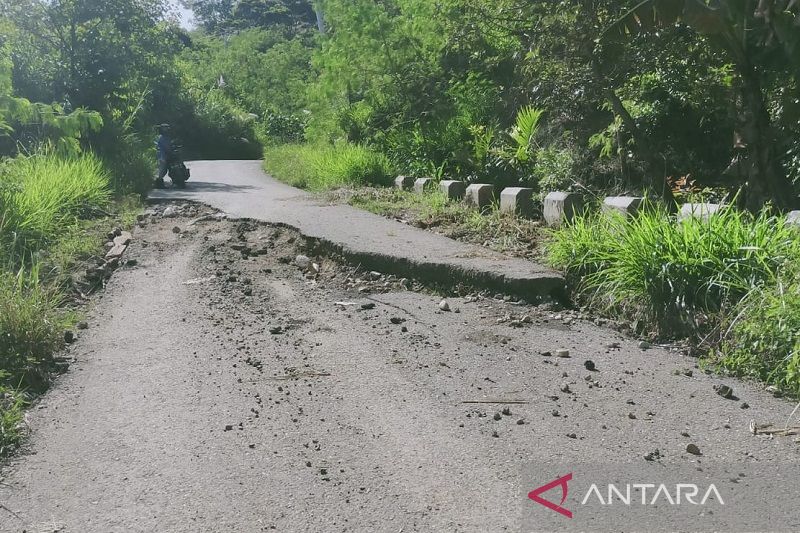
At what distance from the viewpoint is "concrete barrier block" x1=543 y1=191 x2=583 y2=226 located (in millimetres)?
9383

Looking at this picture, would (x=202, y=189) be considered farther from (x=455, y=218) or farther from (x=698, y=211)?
(x=698, y=211)

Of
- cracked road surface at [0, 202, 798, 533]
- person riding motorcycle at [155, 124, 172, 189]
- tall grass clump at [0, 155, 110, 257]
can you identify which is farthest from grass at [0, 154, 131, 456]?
person riding motorcycle at [155, 124, 172, 189]

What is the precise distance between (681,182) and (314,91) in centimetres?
1324

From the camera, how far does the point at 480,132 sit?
14.5 meters

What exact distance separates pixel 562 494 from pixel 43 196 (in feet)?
29.8

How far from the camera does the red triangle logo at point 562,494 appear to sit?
3.51 metres

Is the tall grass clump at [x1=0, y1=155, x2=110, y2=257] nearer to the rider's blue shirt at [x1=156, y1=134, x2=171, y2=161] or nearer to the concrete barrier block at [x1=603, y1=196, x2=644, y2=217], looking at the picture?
the rider's blue shirt at [x1=156, y1=134, x2=171, y2=161]

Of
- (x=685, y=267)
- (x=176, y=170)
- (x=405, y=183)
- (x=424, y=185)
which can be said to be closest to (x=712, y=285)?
(x=685, y=267)

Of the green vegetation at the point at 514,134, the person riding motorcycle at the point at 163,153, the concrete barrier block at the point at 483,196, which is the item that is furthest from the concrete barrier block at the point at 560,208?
the person riding motorcycle at the point at 163,153

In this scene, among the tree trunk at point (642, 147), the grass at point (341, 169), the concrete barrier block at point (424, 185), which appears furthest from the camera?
the grass at point (341, 169)

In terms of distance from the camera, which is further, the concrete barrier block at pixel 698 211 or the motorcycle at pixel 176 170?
the motorcycle at pixel 176 170

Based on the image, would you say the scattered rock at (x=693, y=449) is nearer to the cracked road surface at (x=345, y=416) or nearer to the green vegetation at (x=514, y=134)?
the cracked road surface at (x=345, y=416)

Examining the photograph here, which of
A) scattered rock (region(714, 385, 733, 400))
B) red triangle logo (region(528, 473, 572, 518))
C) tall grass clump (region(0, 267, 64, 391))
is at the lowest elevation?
tall grass clump (region(0, 267, 64, 391))

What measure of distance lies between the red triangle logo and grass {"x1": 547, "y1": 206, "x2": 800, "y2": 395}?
172cm
